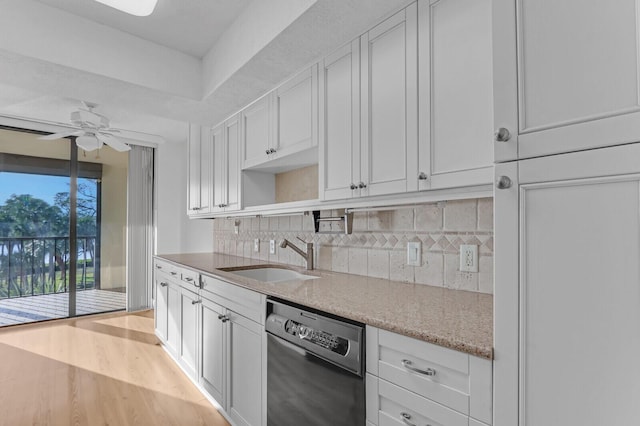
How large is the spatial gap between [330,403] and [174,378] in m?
1.96

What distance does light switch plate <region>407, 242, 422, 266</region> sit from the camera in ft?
5.82

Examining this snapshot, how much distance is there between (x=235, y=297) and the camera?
1.98m

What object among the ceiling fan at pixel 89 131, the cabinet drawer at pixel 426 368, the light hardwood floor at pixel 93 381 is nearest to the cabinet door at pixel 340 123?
the cabinet drawer at pixel 426 368

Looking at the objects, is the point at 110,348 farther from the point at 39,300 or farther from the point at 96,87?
the point at 96,87

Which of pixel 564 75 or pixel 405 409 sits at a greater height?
pixel 564 75

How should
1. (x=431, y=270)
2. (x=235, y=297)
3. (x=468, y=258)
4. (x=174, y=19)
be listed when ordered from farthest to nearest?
1. (x=174, y=19)
2. (x=235, y=297)
3. (x=431, y=270)
4. (x=468, y=258)

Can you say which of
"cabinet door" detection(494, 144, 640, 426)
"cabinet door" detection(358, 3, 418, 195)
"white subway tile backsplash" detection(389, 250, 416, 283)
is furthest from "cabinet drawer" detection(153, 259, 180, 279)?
"cabinet door" detection(494, 144, 640, 426)

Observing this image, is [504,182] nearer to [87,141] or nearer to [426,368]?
[426,368]

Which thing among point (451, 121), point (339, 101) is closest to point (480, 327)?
point (451, 121)

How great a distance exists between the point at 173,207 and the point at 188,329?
2908 mm

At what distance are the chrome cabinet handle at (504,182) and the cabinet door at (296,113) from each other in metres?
1.27

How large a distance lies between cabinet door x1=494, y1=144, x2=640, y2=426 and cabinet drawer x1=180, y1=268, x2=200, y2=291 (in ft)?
7.05

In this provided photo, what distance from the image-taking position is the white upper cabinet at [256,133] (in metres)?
2.48

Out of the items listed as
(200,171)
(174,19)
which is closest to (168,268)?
(200,171)
